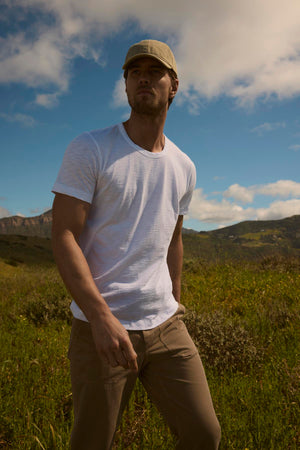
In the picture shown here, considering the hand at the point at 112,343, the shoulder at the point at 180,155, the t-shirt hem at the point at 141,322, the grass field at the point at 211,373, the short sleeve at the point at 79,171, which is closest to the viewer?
the hand at the point at 112,343

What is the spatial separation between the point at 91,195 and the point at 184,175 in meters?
0.75

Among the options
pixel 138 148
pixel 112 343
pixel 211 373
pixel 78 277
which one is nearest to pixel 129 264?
pixel 78 277

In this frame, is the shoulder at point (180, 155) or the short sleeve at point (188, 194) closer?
the shoulder at point (180, 155)

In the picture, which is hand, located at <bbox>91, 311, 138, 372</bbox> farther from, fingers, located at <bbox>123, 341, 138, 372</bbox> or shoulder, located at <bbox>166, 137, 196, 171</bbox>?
shoulder, located at <bbox>166, 137, 196, 171</bbox>

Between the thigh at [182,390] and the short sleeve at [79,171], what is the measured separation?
2.89ft

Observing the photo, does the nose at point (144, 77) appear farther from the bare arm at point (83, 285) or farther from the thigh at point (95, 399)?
the thigh at point (95, 399)

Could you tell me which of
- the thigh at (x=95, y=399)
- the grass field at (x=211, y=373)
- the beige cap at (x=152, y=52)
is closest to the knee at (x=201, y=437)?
the thigh at (x=95, y=399)

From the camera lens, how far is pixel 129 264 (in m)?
1.81

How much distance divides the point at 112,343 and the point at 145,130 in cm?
122

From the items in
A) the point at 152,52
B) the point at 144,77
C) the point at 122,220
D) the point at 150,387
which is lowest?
the point at 150,387

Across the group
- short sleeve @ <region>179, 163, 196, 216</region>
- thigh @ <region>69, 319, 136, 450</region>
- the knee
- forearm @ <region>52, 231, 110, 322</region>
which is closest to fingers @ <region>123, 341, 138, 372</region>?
forearm @ <region>52, 231, 110, 322</region>

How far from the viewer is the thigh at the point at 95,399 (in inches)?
67.0

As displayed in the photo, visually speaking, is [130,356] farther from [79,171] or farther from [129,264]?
[79,171]

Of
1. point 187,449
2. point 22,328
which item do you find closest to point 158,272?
point 187,449
